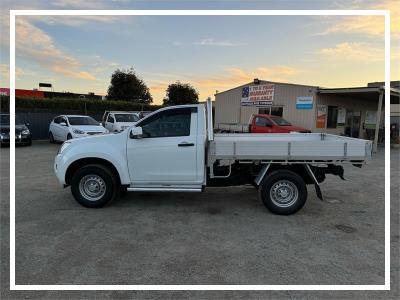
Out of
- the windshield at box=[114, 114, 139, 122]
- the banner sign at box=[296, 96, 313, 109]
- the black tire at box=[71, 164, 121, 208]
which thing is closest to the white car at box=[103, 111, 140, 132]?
the windshield at box=[114, 114, 139, 122]

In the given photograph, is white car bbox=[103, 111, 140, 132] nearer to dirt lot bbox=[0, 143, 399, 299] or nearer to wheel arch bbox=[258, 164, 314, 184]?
dirt lot bbox=[0, 143, 399, 299]

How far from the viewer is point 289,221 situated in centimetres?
560

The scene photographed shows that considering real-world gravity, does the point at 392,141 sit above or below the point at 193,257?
above

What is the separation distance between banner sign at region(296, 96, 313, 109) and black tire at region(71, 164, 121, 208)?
17.8m

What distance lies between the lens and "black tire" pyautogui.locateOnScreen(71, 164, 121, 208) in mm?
6070

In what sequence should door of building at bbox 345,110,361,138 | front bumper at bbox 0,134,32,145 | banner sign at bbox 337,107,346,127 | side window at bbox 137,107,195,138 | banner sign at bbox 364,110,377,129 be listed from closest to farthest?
side window at bbox 137,107,195,138 → front bumper at bbox 0,134,32,145 → banner sign at bbox 337,107,346,127 → door of building at bbox 345,110,361,138 → banner sign at bbox 364,110,377,129

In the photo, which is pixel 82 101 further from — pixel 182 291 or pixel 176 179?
pixel 182 291

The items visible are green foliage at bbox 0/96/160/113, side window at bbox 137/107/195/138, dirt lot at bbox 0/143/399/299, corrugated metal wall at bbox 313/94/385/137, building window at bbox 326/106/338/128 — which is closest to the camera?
dirt lot at bbox 0/143/399/299

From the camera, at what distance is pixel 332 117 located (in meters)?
22.9

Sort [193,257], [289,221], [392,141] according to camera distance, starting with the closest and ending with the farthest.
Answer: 1. [193,257]
2. [289,221]
3. [392,141]

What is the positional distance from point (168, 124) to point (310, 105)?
17229 mm

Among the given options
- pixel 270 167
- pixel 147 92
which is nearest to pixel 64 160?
pixel 270 167

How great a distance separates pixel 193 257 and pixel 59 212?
298cm

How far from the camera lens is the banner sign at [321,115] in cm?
2147
